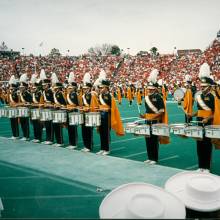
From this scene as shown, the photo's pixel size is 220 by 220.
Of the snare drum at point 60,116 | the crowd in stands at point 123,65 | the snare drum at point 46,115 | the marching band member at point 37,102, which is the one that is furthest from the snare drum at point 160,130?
the crowd in stands at point 123,65

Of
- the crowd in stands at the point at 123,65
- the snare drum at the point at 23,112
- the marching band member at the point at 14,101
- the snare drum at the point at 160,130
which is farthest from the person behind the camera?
the crowd in stands at the point at 123,65

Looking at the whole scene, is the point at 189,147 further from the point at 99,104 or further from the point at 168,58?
the point at 168,58

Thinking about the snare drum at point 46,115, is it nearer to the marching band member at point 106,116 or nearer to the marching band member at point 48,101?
the marching band member at point 48,101

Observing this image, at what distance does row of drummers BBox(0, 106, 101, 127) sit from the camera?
28.2 feet

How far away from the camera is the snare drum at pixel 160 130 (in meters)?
6.92

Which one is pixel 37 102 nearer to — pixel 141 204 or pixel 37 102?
pixel 37 102

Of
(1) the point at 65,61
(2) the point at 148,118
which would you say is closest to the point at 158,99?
(2) the point at 148,118

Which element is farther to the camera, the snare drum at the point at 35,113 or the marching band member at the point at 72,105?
the snare drum at the point at 35,113

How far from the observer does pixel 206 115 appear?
22.0 feet

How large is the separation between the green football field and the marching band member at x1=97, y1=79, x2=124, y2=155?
1.20 feet

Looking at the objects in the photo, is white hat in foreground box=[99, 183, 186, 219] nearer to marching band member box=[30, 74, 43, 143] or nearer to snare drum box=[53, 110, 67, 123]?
snare drum box=[53, 110, 67, 123]

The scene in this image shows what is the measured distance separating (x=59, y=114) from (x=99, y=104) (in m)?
1.33

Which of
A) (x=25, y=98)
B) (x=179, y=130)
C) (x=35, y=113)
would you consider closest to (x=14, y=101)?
(x=25, y=98)

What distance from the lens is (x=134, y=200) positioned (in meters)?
2.04
